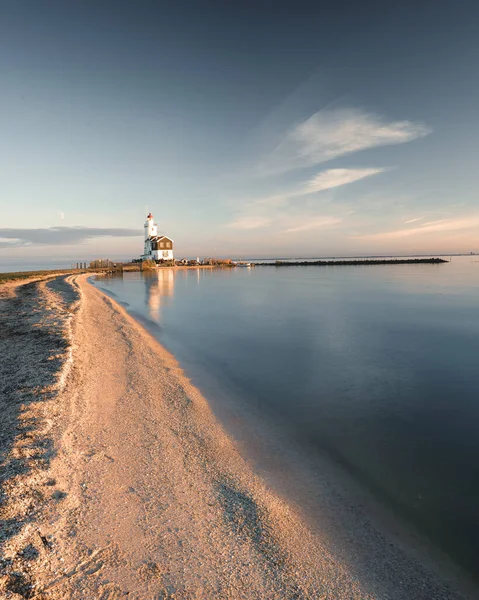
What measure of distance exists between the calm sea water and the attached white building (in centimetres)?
7494

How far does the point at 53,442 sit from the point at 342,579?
5.74 meters

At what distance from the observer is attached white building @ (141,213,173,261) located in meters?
97.4

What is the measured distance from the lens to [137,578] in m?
3.82

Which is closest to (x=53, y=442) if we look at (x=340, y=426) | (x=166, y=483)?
(x=166, y=483)

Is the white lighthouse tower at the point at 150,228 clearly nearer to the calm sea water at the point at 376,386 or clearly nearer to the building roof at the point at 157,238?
the building roof at the point at 157,238

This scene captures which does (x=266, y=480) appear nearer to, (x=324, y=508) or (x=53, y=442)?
(x=324, y=508)

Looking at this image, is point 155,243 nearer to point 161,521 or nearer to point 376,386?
point 376,386

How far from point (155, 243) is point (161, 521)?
3897 inches

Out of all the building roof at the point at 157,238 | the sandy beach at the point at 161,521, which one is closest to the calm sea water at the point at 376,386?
the sandy beach at the point at 161,521

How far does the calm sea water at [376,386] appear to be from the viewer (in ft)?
21.3

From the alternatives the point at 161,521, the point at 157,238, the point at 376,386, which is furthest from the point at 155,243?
the point at 161,521

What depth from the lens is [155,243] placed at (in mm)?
98062

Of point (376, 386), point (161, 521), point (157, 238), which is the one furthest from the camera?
point (157, 238)

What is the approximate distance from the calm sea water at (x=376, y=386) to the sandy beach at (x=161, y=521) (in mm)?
1357
